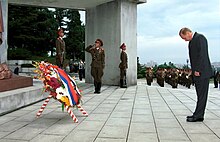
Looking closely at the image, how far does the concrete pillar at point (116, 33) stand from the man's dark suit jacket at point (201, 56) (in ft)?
23.3

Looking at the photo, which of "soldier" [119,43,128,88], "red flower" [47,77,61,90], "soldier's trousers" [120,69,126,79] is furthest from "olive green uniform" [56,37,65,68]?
"red flower" [47,77,61,90]

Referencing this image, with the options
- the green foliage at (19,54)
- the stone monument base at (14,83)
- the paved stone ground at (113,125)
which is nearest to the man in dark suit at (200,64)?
the paved stone ground at (113,125)

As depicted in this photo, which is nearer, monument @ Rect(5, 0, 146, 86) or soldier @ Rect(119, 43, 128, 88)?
soldier @ Rect(119, 43, 128, 88)

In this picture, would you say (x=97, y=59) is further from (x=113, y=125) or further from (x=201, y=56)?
(x=201, y=56)

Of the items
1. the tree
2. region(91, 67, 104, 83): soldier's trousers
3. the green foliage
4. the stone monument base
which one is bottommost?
the stone monument base

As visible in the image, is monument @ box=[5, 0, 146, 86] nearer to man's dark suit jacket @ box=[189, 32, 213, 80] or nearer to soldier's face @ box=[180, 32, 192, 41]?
soldier's face @ box=[180, 32, 192, 41]

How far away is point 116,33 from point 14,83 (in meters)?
6.37

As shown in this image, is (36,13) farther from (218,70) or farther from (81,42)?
(218,70)

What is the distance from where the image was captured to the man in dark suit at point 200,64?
4.60 meters

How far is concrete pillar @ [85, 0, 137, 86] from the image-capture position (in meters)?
11.8

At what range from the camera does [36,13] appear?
30266 mm

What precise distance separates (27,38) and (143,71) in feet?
51.3

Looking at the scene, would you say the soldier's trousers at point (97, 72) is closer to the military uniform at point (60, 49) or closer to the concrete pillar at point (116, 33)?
the military uniform at point (60, 49)

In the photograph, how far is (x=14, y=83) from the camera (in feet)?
21.3
